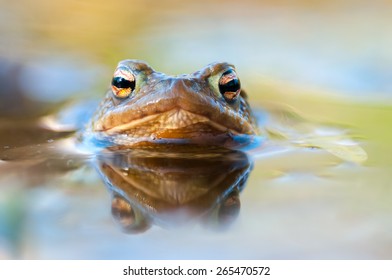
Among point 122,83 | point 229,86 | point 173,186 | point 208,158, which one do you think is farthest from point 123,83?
point 173,186

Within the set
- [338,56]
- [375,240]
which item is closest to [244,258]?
[375,240]

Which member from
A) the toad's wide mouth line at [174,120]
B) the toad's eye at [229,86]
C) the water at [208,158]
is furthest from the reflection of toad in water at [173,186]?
the toad's eye at [229,86]

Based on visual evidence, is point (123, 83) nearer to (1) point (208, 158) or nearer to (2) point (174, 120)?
(2) point (174, 120)

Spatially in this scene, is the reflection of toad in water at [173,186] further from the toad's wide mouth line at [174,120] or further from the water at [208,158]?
the toad's wide mouth line at [174,120]

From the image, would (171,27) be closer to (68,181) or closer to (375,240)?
(68,181)

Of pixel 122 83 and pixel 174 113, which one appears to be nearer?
pixel 174 113

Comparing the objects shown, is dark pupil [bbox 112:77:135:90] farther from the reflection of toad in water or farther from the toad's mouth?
the reflection of toad in water
